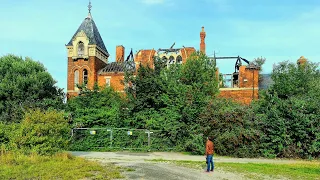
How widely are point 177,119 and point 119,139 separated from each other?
4753 millimetres

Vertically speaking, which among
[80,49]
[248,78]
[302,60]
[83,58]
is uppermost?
[80,49]

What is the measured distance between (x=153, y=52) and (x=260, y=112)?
25.6 meters

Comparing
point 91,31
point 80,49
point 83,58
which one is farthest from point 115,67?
point 91,31

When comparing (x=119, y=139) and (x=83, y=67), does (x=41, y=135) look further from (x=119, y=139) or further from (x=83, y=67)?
(x=83, y=67)

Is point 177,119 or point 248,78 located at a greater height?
point 248,78

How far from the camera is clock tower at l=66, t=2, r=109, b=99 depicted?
2010 inches

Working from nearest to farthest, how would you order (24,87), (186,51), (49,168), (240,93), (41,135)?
(49,168) < (41,135) < (24,87) < (240,93) < (186,51)

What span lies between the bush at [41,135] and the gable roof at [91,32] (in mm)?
32618

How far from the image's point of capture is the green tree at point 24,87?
125 feet

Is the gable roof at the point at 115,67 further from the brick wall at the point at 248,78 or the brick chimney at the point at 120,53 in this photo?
the brick wall at the point at 248,78

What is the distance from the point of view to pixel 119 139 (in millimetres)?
28344

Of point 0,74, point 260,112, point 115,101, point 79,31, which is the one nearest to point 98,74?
point 79,31

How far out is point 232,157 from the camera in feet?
81.9

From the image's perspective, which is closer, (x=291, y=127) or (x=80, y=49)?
(x=291, y=127)
